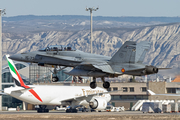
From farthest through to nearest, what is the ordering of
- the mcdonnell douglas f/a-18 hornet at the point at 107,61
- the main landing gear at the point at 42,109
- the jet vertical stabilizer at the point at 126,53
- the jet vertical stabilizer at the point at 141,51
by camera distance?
the main landing gear at the point at 42,109, the jet vertical stabilizer at the point at 141,51, the jet vertical stabilizer at the point at 126,53, the mcdonnell douglas f/a-18 hornet at the point at 107,61

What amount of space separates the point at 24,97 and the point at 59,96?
948cm

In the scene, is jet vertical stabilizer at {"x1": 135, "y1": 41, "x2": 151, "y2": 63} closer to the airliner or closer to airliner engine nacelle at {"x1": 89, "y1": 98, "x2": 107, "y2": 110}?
the airliner

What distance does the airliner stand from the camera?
10231cm

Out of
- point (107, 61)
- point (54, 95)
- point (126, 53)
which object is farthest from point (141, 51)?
point (54, 95)

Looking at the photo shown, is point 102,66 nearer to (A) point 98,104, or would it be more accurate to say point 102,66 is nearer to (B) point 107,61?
(B) point 107,61

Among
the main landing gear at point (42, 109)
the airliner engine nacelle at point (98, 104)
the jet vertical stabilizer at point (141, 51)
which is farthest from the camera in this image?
the main landing gear at point (42, 109)

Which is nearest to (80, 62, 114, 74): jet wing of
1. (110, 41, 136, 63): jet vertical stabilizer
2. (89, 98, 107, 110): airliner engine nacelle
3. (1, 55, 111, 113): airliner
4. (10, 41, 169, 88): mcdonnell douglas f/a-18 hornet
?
(10, 41, 169, 88): mcdonnell douglas f/a-18 hornet

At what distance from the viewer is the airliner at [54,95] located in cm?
10231

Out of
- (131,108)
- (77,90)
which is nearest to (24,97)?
(77,90)

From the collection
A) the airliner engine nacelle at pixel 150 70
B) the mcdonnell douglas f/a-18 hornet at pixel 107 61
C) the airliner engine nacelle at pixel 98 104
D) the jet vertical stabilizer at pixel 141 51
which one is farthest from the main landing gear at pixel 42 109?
the airliner engine nacelle at pixel 150 70

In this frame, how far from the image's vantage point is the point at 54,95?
105438 millimetres

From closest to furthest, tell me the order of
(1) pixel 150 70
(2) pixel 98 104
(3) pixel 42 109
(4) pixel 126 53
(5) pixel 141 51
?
(1) pixel 150 70 < (4) pixel 126 53 < (5) pixel 141 51 < (2) pixel 98 104 < (3) pixel 42 109

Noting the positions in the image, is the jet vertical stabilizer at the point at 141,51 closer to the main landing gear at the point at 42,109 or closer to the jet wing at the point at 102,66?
the jet wing at the point at 102,66

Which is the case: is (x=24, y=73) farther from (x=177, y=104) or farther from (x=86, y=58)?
(x=86, y=58)
